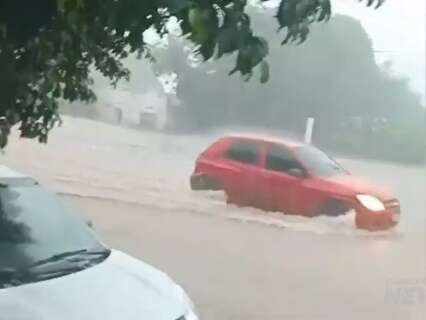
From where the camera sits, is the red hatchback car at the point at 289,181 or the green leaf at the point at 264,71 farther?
the red hatchback car at the point at 289,181

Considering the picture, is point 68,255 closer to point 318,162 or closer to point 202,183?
point 202,183

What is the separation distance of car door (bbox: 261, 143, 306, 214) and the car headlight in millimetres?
318

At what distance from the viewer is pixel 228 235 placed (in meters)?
4.98

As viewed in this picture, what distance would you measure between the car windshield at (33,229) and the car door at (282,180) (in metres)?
1.25

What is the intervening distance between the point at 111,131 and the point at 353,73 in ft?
4.63

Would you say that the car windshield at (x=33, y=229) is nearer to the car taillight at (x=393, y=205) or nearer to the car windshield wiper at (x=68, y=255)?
the car windshield wiper at (x=68, y=255)

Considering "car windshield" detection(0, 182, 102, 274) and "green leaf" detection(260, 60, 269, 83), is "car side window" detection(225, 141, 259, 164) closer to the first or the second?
"car windshield" detection(0, 182, 102, 274)

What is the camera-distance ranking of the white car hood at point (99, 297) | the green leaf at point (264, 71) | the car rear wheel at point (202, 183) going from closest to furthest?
the green leaf at point (264, 71)
the white car hood at point (99, 297)
the car rear wheel at point (202, 183)

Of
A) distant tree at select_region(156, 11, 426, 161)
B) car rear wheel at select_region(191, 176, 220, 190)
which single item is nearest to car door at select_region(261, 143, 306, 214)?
distant tree at select_region(156, 11, 426, 161)

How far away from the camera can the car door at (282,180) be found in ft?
15.9

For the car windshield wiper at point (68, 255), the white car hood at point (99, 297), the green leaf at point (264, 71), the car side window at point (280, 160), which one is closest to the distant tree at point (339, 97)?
the car side window at point (280, 160)

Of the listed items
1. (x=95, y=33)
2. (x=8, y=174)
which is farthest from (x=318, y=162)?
(x=95, y=33)

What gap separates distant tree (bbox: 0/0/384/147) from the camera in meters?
2.22

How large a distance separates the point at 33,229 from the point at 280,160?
161 centimetres
